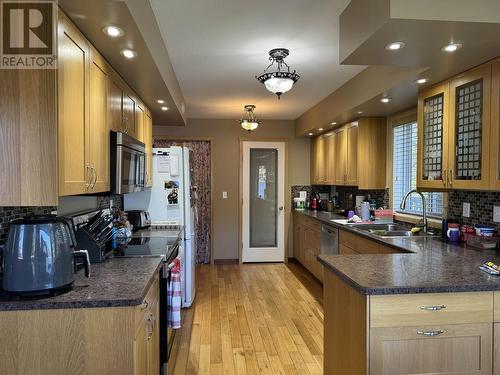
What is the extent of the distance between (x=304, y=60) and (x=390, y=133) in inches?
66.7

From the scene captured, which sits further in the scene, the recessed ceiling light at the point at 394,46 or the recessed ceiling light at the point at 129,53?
the recessed ceiling light at the point at 129,53

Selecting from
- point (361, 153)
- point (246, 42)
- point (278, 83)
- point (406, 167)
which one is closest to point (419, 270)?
point (278, 83)

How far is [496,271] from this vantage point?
186cm

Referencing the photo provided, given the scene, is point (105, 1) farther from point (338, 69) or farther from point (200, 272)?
point (200, 272)

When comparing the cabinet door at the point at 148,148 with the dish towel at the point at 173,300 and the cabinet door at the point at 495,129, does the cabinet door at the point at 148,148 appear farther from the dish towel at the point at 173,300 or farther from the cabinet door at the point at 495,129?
the cabinet door at the point at 495,129

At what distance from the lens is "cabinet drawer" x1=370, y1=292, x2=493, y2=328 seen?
167 cm

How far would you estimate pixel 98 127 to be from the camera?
6.86 feet

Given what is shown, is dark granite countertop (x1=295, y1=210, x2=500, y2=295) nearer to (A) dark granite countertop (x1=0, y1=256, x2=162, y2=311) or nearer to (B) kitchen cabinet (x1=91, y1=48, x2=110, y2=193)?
(A) dark granite countertop (x1=0, y1=256, x2=162, y2=311)

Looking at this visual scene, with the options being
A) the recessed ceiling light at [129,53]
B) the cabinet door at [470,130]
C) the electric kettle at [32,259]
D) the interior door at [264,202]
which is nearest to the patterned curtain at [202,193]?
the interior door at [264,202]

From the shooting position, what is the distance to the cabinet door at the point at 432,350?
5.46 ft

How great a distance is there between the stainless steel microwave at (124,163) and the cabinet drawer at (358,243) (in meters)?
1.99

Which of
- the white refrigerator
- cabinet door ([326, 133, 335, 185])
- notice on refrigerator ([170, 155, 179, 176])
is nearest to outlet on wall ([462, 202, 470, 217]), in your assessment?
cabinet door ([326, 133, 335, 185])

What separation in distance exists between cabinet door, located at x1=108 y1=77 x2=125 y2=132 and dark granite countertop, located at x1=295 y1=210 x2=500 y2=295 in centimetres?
161

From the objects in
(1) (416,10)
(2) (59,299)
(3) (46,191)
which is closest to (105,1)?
(3) (46,191)
